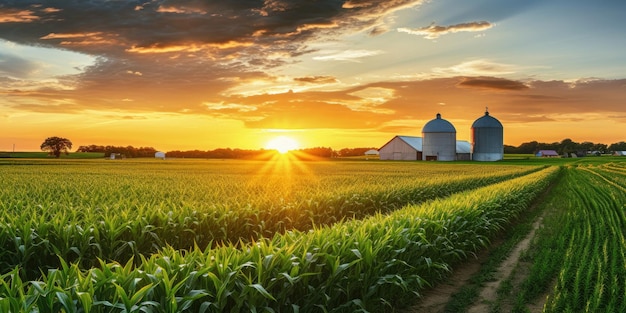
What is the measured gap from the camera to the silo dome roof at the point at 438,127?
100062 mm

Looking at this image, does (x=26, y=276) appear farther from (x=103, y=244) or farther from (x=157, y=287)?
(x=157, y=287)

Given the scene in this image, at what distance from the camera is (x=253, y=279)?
554cm

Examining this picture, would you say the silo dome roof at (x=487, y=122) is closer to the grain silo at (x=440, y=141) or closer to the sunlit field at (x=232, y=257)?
the grain silo at (x=440, y=141)

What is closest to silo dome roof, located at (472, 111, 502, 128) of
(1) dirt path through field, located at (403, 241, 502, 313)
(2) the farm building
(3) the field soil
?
(2) the farm building

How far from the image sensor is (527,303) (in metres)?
8.63

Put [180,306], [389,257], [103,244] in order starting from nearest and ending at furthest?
1. [180,306]
2. [389,257]
3. [103,244]

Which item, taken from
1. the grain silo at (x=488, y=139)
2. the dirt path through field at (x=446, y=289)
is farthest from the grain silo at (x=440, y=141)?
the dirt path through field at (x=446, y=289)

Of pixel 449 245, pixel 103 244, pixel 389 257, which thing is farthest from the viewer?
pixel 449 245

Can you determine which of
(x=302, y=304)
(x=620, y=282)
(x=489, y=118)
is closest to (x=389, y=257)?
(x=302, y=304)

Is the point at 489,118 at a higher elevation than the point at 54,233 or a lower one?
higher

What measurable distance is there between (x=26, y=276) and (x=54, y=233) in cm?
83

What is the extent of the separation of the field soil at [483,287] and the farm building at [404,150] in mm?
91094

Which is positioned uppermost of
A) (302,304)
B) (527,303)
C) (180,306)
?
(180,306)

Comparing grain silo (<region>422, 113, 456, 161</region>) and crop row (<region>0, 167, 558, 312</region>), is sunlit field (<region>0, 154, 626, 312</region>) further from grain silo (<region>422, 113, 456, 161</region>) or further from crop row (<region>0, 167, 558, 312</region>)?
grain silo (<region>422, 113, 456, 161</region>)
